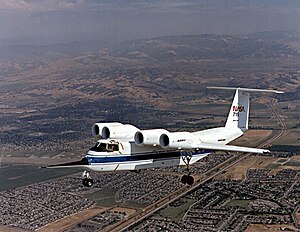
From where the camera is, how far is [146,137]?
21.9 metres

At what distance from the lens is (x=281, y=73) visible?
15538 centimetres

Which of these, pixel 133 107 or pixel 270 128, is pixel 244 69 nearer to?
pixel 133 107

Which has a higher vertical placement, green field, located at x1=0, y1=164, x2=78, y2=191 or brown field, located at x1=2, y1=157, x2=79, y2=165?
brown field, located at x1=2, y1=157, x2=79, y2=165

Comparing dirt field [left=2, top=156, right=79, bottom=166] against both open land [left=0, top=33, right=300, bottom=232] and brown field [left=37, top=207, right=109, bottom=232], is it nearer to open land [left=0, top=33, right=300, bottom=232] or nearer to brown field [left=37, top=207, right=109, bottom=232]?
open land [left=0, top=33, right=300, bottom=232]

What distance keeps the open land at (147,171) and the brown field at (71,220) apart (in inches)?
7.4

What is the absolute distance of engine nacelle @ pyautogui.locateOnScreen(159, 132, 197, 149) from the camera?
22.0 metres

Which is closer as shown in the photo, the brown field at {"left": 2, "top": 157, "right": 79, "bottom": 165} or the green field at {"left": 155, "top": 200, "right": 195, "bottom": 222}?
the green field at {"left": 155, "top": 200, "right": 195, "bottom": 222}

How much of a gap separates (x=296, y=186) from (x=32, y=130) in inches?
2156

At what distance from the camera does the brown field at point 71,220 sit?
44875 mm

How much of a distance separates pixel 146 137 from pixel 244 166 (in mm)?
44661

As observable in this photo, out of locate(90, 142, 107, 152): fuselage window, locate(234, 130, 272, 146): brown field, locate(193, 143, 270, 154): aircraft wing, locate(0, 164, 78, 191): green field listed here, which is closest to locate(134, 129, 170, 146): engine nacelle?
locate(90, 142, 107, 152): fuselage window

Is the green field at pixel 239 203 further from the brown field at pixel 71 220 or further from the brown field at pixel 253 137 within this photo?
the brown field at pixel 253 137

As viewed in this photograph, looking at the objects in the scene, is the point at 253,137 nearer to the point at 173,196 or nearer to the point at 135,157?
the point at 173,196

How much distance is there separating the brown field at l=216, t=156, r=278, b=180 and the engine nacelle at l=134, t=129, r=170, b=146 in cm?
3846
